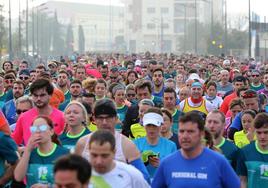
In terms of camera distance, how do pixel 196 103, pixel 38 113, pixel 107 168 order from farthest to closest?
pixel 196 103 < pixel 38 113 < pixel 107 168

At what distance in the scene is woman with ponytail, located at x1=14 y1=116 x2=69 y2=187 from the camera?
8.41 meters

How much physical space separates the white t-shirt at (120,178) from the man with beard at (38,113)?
3.10m

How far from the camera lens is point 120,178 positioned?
→ 719cm

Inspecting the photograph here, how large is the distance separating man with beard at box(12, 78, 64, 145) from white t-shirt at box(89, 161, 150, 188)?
3097 mm

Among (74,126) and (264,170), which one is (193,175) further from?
(74,126)

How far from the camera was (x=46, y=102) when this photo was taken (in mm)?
10625

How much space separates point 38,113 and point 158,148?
151 centimetres

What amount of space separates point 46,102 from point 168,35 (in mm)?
151549

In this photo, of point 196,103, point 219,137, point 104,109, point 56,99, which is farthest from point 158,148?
point 196,103

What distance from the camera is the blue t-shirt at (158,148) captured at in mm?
10164

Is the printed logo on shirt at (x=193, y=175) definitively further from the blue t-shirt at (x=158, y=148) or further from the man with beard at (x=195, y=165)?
the blue t-shirt at (x=158, y=148)

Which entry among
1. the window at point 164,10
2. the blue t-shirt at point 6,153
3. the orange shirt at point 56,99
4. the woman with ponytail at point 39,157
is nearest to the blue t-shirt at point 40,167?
the woman with ponytail at point 39,157

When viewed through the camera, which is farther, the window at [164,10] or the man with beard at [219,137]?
the window at [164,10]

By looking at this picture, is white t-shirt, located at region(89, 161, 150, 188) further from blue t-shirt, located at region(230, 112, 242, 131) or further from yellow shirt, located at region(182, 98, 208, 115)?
yellow shirt, located at region(182, 98, 208, 115)
